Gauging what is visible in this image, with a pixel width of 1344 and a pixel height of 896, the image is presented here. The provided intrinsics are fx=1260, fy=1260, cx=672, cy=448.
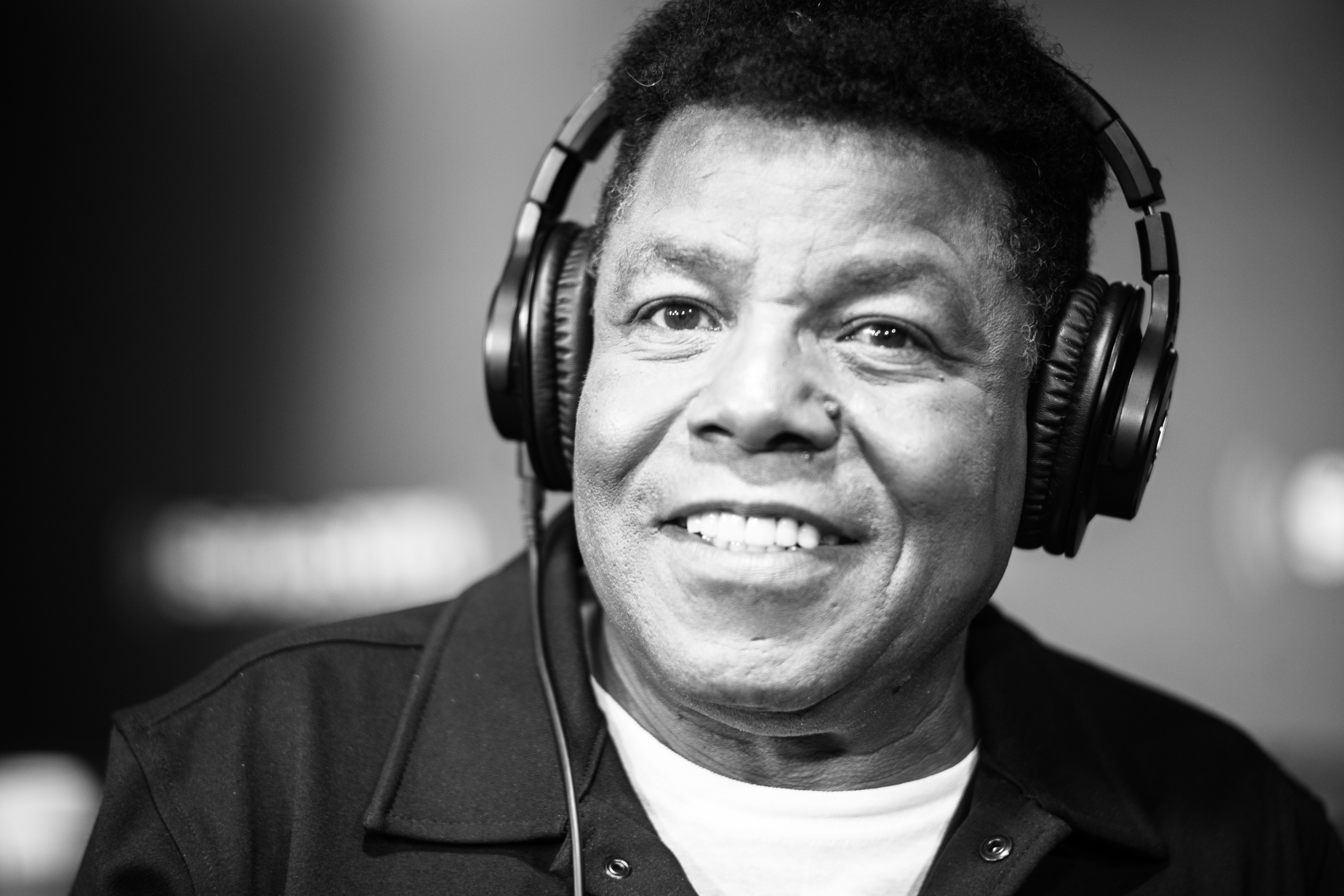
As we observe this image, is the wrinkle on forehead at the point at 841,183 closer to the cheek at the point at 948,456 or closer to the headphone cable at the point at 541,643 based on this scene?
the cheek at the point at 948,456

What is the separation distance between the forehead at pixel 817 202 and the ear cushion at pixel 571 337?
10 centimetres

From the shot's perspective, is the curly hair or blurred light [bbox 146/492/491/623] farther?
blurred light [bbox 146/492/491/623]

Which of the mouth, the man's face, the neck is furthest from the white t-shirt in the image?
the mouth

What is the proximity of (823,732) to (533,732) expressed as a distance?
11.7 inches

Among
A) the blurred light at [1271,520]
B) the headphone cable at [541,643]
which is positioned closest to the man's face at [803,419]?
the headphone cable at [541,643]

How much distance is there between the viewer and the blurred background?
107 inches

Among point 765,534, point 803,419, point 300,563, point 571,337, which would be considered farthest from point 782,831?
point 300,563

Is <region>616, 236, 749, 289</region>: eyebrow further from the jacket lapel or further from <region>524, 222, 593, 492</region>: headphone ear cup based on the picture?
the jacket lapel

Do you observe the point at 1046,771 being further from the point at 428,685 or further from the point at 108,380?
the point at 108,380

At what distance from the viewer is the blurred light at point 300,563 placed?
272cm

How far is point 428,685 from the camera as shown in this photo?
1329mm

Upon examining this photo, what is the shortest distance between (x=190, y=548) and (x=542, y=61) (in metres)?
1.31

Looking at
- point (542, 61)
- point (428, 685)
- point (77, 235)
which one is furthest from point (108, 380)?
point (428, 685)

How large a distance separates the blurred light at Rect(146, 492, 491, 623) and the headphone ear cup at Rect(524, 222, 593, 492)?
1.44 metres
